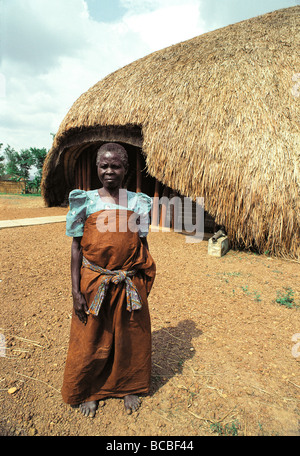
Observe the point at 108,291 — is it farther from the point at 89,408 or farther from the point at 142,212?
the point at 89,408

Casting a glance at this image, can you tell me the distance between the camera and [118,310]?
1505mm

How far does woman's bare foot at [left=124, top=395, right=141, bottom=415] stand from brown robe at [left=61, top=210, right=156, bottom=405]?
3 cm

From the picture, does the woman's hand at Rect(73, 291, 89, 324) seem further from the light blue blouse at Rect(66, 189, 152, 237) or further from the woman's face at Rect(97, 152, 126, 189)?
the woman's face at Rect(97, 152, 126, 189)

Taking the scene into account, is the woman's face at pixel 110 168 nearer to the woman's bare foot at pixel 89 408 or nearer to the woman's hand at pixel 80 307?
the woman's hand at pixel 80 307

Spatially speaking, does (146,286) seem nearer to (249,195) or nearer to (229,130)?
(249,195)

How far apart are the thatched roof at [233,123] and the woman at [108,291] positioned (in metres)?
3.66

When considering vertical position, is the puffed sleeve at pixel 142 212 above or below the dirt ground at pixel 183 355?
above

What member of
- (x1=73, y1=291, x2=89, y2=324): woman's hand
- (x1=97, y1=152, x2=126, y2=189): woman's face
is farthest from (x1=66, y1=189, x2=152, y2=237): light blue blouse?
(x1=73, y1=291, x2=89, y2=324): woman's hand

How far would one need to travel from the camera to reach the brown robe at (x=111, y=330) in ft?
4.68

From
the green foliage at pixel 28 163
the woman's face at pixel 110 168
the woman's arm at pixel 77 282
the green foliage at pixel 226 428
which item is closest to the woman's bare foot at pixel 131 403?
the green foliage at pixel 226 428

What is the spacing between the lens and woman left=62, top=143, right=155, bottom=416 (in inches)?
56.5

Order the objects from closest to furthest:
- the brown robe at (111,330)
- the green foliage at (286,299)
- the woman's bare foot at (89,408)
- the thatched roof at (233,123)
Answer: the brown robe at (111,330) < the woman's bare foot at (89,408) < the green foliage at (286,299) < the thatched roof at (233,123)

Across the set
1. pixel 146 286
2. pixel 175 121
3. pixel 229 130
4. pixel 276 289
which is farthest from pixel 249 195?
pixel 146 286
